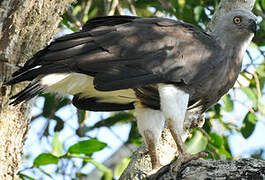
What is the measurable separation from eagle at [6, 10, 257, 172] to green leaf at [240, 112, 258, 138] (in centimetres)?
117

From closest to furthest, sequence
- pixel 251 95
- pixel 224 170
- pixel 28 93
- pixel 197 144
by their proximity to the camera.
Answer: pixel 224 170 → pixel 28 93 → pixel 197 144 → pixel 251 95

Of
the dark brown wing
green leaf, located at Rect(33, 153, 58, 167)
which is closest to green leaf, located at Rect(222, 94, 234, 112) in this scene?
the dark brown wing

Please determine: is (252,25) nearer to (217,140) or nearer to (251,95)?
(251,95)

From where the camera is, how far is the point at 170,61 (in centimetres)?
410

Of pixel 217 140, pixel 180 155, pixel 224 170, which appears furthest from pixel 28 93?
pixel 217 140

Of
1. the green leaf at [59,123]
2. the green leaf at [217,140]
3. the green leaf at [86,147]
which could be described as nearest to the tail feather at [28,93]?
the green leaf at [86,147]

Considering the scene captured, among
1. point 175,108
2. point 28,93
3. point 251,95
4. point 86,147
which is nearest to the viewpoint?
point 28,93

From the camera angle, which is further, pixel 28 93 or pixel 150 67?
pixel 150 67

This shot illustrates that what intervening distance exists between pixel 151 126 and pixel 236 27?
1.28 metres

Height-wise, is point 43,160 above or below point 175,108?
below

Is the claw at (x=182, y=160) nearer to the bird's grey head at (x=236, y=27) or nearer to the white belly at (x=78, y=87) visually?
the white belly at (x=78, y=87)

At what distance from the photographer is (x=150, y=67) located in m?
4.01

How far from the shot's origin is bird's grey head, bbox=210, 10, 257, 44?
4570 mm

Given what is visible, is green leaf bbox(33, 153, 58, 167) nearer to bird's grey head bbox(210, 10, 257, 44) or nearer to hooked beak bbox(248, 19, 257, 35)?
bird's grey head bbox(210, 10, 257, 44)
